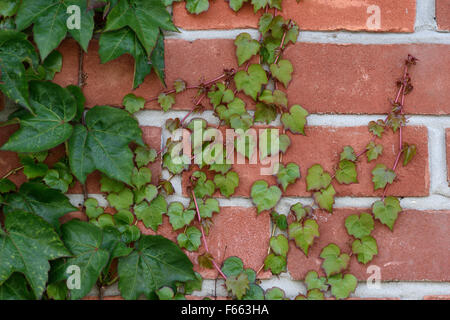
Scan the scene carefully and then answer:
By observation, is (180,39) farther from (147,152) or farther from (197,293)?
(197,293)

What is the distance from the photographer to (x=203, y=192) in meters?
0.74

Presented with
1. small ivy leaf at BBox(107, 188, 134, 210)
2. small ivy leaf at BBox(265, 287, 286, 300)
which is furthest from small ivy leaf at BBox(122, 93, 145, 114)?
small ivy leaf at BBox(265, 287, 286, 300)

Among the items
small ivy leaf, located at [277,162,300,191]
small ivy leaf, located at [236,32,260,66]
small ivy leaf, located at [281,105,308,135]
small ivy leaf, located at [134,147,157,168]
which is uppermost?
small ivy leaf, located at [236,32,260,66]

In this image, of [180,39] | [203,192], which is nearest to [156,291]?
[203,192]

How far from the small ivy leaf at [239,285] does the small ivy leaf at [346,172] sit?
0.73 feet

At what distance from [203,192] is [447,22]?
19.2 inches

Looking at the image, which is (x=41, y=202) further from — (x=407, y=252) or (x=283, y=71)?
(x=407, y=252)

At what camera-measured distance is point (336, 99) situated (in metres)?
0.74

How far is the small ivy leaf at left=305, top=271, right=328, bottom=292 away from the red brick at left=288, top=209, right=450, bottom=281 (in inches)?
0.4

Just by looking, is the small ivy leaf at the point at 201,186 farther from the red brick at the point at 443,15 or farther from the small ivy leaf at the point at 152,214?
the red brick at the point at 443,15

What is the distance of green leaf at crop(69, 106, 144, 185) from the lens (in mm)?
699

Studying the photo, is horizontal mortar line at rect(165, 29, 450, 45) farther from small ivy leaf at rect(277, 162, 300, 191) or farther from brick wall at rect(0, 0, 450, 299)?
small ivy leaf at rect(277, 162, 300, 191)

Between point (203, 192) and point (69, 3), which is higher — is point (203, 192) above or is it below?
below

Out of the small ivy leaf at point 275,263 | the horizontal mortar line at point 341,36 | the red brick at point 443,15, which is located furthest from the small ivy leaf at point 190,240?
the red brick at point 443,15
